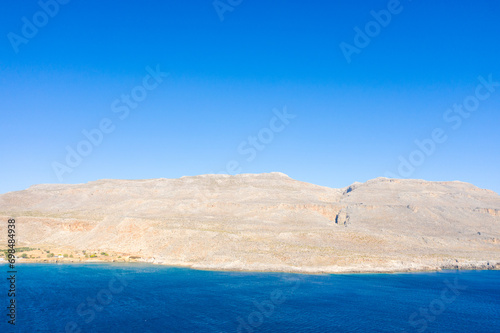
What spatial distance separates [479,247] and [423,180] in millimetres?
73733

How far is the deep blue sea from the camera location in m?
31.5

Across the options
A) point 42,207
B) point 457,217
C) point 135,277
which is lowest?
point 135,277

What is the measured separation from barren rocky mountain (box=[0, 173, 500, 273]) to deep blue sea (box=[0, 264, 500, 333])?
767 cm

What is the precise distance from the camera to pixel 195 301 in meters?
38.5

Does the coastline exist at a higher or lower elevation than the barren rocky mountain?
lower

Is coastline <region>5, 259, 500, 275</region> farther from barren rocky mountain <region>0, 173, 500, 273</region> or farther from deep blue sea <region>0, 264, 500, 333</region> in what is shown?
deep blue sea <region>0, 264, 500, 333</region>

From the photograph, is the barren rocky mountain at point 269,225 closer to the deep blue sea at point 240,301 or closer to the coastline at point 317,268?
the coastline at point 317,268

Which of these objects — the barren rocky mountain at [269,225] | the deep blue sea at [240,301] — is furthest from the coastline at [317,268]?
the deep blue sea at [240,301]

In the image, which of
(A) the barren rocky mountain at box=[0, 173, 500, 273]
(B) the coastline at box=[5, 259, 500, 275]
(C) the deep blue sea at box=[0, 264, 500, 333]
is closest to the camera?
(C) the deep blue sea at box=[0, 264, 500, 333]

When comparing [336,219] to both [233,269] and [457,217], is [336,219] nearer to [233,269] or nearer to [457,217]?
[457,217]

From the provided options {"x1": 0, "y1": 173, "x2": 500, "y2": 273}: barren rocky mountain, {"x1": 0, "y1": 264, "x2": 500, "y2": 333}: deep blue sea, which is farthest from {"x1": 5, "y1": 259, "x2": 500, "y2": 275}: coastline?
{"x1": 0, "y1": 264, "x2": 500, "y2": 333}: deep blue sea

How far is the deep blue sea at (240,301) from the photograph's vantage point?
3148 cm

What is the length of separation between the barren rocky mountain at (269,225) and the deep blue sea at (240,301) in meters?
7.67

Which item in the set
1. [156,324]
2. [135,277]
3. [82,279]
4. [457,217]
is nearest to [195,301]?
[156,324]
